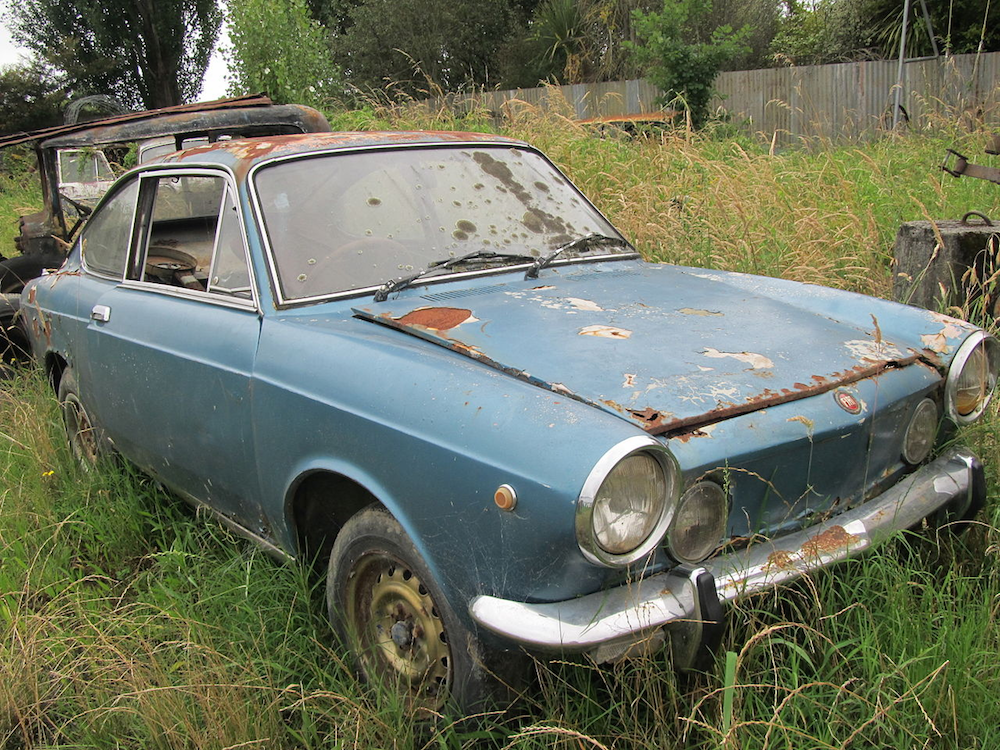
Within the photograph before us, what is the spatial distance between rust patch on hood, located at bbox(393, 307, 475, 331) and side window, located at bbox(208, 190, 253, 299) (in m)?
0.63

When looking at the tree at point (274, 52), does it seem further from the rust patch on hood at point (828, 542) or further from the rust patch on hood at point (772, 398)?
the rust patch on hood at point (828, 542)

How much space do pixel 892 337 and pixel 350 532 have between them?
1809 millimetres

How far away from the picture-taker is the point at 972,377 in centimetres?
267

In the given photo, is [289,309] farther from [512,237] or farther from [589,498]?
[589,498]

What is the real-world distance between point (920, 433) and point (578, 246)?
1.43 meters

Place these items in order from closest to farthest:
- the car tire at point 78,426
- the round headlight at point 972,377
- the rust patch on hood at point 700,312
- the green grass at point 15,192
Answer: the round headlight at point 972,377, the rust patch on hood at point 700,312, the car tire at point 78,426, the green grass at point 15,192

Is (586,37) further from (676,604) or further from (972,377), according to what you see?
(676,604)

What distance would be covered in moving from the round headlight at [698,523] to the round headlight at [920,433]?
0.79m

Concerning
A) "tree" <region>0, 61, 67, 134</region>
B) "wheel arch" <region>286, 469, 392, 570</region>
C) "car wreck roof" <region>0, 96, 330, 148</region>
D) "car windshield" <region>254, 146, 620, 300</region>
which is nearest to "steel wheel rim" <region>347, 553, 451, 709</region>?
"wheel arch" <region>286, 469, 392, 570</region>

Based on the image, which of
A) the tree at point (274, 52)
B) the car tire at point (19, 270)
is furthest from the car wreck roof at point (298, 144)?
the tree at point (274, 52)

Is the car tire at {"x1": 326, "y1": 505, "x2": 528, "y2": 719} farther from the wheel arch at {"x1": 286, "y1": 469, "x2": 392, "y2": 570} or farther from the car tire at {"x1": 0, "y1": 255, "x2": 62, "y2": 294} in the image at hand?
the car tire at {"x1": 0, "y1": 255, "x2": 62, "y2": 294}

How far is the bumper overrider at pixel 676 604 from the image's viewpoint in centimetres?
182

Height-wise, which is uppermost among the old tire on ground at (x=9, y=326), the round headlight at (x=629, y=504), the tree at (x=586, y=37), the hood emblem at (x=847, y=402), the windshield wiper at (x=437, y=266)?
the tree at (x=586, y=37)

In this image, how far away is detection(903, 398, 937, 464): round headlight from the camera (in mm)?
2504
